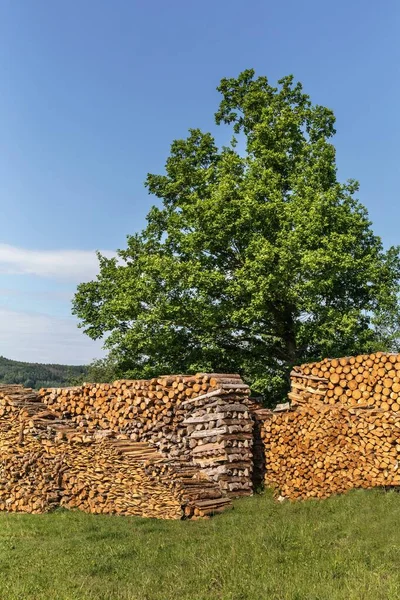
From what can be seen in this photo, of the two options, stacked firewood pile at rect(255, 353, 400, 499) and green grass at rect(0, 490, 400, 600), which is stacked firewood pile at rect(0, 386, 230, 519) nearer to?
green grass at rect(0, 490, 400, 600)

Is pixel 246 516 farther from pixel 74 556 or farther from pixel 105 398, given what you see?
pixel 105 398

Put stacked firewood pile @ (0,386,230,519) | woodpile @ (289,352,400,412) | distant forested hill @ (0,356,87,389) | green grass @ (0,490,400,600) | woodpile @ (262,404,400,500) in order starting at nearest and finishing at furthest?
green grass @ (0,490,400,600)
woodpile @ (262,404,400,500)
stacked firewood pile @ (0,386,230,519)
woodpile @ (289,352,400,412)
distant forested hill @ (0,356,87,389)

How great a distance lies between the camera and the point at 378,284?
1956 cm

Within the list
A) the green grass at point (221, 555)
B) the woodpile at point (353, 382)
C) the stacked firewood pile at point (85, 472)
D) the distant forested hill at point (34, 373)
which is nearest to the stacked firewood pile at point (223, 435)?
the stacked firewood pile at point (85, 472)

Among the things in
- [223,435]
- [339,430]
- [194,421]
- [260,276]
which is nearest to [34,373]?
[260,276]

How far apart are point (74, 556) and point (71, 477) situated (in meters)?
4.73

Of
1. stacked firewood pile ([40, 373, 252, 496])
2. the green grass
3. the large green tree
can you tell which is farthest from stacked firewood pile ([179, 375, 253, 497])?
the large green tree

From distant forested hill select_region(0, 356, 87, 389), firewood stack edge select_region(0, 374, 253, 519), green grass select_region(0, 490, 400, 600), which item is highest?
distant forested hill select_region(0, 356, 87, 389)

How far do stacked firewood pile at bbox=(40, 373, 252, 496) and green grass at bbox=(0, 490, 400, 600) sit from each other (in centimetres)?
142

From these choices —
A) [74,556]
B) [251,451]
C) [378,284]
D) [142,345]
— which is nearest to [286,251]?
[378,284]

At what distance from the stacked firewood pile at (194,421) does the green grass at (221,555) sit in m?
1.42

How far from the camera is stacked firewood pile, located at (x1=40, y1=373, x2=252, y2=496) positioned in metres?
12.5

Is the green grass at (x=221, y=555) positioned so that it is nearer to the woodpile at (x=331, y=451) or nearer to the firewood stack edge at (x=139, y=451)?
the woodpile at (x=331, y=451)

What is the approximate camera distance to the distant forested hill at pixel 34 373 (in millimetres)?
91125
